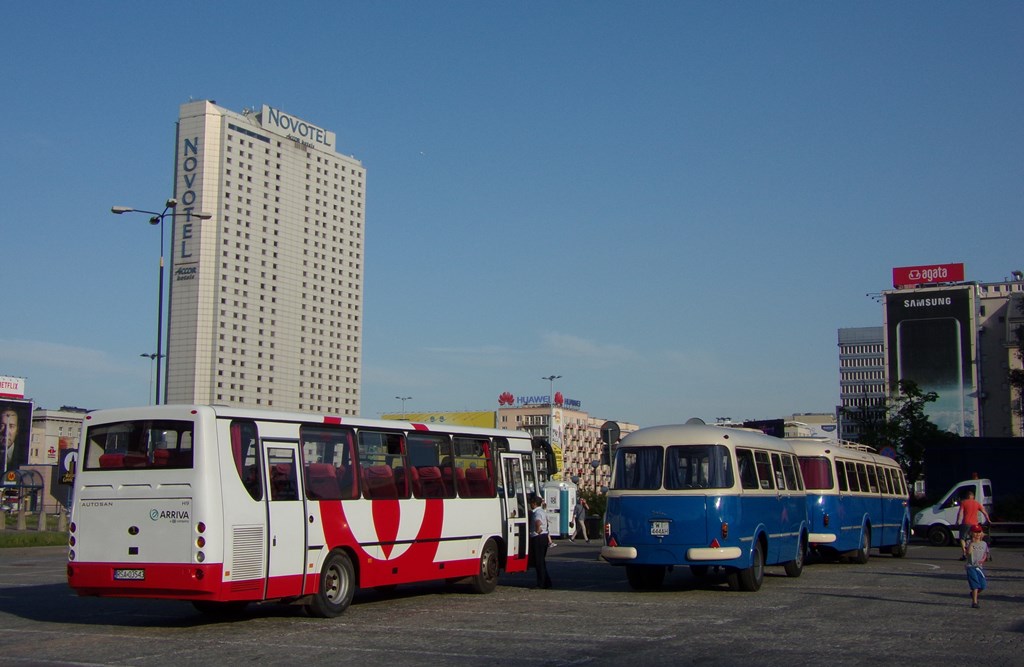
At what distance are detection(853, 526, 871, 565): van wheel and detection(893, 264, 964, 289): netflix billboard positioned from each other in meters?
132

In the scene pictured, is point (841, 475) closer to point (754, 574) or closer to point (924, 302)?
Answer: point (754, 574)

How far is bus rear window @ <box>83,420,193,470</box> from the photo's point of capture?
534 inches

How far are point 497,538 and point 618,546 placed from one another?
224cm

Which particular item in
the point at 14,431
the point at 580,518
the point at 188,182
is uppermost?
the point at 188,182

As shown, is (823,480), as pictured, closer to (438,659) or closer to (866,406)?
(438,659)

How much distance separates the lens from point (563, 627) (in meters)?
13.7

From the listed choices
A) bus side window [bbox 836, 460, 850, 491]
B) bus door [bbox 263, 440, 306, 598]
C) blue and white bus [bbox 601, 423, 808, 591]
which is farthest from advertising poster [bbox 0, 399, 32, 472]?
bus door [bbox 263, 440, 306, 598]

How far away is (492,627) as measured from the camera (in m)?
13.8

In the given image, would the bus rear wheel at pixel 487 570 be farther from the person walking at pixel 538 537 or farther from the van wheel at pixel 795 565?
the van wheel at pixel 795 565

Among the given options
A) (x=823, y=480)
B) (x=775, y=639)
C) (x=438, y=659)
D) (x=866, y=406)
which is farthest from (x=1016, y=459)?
(x=438, y=659)

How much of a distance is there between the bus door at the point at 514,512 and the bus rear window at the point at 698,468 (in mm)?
3081

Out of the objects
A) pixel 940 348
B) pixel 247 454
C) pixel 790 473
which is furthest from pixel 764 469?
pixel 940 348

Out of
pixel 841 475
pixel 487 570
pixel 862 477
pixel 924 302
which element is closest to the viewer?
pixel 487 570

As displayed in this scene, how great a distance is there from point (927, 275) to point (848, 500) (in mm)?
135271
